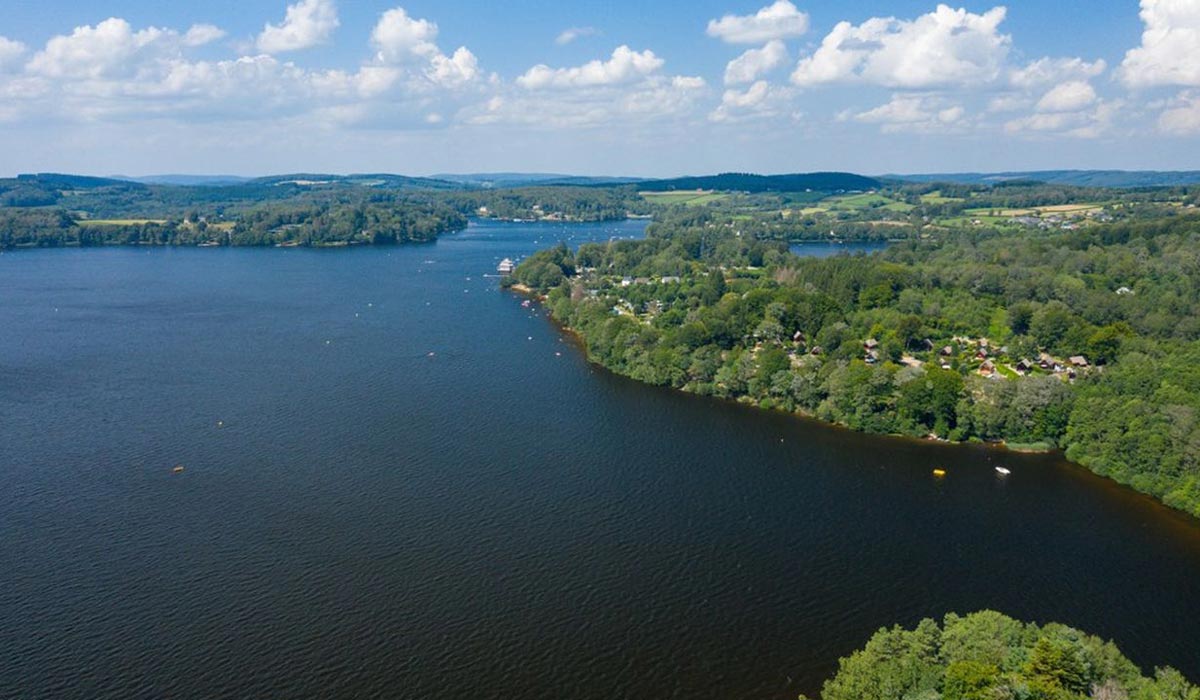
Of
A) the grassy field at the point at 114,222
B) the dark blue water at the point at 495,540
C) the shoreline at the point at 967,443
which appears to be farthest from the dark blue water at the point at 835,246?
the grassy field at the point at 114,222

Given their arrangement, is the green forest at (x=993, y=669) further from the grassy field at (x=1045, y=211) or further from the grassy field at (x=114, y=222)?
the grassy field at (x=114, y=222)

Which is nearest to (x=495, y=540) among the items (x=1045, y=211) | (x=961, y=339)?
(x=961, y=339)

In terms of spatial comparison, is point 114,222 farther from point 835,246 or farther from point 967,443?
point 967,443

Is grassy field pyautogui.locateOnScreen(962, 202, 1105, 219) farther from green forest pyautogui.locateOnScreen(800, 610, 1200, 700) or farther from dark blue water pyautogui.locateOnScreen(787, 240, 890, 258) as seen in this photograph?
green forest pyautogui.locateOnScreen(800, 610, 1200, 700)

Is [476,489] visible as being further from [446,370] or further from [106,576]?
[446,370]

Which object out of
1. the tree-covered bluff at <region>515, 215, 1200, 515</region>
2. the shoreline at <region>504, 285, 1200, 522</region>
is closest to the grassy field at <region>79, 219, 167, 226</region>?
the tree-covered bluff at <region>515, 215, 1200, 515</region>
